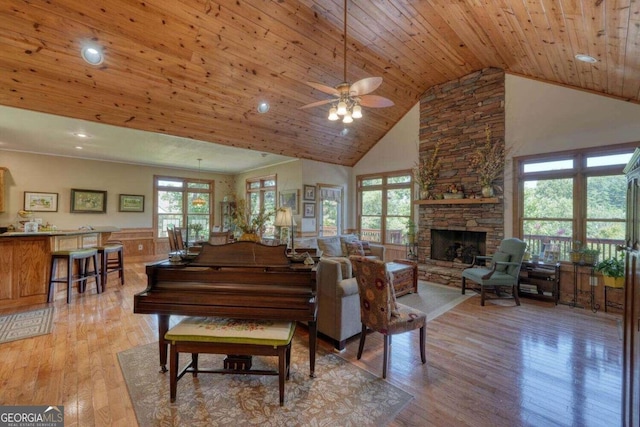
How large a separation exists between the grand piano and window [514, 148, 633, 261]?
193 inches

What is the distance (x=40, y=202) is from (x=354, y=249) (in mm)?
7505

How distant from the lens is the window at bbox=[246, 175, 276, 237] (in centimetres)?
809

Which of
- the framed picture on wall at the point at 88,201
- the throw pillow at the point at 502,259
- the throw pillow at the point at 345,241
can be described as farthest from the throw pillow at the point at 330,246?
the framed picture on wall at the point at 88,201

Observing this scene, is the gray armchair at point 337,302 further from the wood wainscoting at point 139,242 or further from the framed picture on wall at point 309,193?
the wood wainscoting at point 139,242

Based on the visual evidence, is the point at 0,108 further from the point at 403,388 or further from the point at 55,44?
the point at 403,388

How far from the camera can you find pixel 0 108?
12.8 feet

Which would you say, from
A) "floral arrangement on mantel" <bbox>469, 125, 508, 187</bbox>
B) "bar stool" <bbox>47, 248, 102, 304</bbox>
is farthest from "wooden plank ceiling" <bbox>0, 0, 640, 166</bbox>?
"bar stool" <bbox>47, 248, 102, 304</bbox>

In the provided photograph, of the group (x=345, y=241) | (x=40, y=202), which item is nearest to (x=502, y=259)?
(x=345, y=241)

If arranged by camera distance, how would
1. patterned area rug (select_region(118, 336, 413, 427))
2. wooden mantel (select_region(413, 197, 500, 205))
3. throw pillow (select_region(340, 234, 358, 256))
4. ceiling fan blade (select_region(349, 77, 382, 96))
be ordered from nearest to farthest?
patterned area rug (select_region(118, 336, 413, 427)) < ceiling fan blade (select_region(349, 77, 382, 96)) < wooden mantel (select_region(413, 197, 500, 205)) < throw pillow (select_region(340, 234, 358, 256))

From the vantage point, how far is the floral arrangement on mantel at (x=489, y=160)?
532cm

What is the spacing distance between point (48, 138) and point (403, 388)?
7325mm

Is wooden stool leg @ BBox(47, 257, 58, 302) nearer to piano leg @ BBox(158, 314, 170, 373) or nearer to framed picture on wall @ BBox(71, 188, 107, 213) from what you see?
piano leg @ BBox(158, 314, 170, 373)

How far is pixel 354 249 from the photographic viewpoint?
5.35 meters

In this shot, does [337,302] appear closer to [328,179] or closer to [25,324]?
[25,324]
